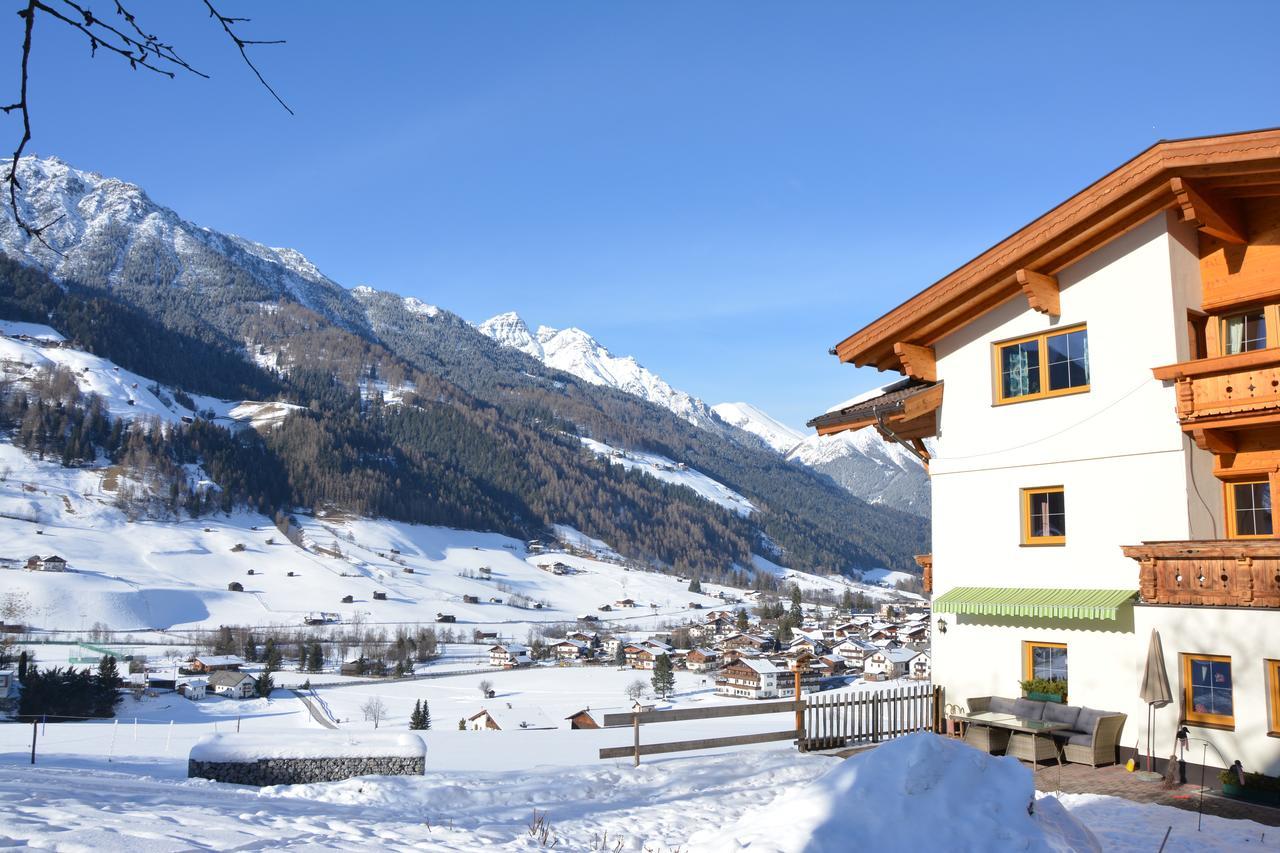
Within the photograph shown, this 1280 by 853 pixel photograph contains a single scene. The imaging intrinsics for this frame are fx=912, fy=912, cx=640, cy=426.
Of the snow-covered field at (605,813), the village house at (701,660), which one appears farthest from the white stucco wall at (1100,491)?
the village house at (701,660)

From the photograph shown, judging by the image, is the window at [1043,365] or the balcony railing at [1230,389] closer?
the balcony railing at [1230,389]

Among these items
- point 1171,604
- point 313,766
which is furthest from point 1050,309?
point 313,766

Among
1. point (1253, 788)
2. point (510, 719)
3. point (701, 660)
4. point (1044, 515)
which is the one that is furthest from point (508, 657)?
point (1253, 788)

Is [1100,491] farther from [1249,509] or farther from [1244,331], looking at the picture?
[1244,331]

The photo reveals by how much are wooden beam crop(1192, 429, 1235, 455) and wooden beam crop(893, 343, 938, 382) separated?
15.3 ft

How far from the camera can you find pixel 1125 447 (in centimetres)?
1382

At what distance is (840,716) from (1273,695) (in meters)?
6.11

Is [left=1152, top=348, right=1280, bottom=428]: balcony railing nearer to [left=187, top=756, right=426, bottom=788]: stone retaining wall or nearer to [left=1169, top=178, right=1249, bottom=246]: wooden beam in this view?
[left=1169, top=178, right=1249, bottom=246]: wooden beam

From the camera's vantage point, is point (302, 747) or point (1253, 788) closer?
point (1253, 788)

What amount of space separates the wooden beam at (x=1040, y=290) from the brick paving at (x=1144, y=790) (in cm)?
706

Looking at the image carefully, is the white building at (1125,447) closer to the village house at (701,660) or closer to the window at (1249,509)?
the window at (1249,509)

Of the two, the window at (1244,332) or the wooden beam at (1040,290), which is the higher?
the wooden beam at (1040,290)

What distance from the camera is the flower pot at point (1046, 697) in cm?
1387

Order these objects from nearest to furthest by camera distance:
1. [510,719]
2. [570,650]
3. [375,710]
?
[510,719] < [375,710] < [570,650]
